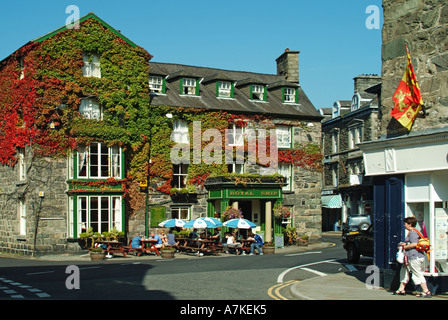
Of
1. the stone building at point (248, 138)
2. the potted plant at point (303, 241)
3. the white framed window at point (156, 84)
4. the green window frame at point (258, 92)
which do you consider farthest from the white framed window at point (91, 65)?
the potted plant at point (303, 241)

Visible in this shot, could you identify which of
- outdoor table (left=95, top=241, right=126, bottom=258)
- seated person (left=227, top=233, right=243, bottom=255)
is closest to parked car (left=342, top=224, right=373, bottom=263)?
seated person (left=227, top=233, right=243, bottom=255)

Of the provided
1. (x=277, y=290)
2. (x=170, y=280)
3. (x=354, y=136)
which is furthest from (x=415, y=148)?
(x=354, y=136)

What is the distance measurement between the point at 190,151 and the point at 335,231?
26159 millimetres

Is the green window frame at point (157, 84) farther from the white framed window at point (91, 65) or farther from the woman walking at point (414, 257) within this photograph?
the woman walking at point (414, 257)

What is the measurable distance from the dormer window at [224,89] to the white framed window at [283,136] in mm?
3942

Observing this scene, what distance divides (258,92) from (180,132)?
7.14 meters

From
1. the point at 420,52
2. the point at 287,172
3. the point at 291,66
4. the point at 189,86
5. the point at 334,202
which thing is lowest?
the point at 334,202

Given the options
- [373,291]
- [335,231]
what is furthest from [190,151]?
[335,231]

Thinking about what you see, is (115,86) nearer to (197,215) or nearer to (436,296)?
(197,215)

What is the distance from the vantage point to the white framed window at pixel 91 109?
30891mm

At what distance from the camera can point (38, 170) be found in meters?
29.8

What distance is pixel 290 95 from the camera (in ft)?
130

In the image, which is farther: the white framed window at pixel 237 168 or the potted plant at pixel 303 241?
the white framed window at pixel 237 168

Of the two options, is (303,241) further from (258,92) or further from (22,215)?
(22,215)
